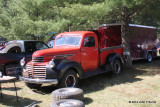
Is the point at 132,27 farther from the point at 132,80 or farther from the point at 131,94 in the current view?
the point at 131,94

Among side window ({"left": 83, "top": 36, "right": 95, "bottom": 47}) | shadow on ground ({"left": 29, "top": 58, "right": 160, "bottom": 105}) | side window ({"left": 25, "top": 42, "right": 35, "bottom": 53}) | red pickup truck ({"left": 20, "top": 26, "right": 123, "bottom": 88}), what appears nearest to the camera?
red pickup truck ({"left": 20, "top": 26, "right": 123, "bottom": 88})

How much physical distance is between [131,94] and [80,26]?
5.03 metres

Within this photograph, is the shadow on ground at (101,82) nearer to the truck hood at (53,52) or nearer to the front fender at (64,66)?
the front fender at (64,66)

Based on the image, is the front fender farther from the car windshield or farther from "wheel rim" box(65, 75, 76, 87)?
the car windshield

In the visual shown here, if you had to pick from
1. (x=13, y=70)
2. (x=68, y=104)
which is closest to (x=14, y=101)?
(x=68, y=104)

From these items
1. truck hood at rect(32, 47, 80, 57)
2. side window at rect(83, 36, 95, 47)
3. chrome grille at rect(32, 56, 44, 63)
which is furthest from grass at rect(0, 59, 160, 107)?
side window at rect(83, 36, 95, 47)

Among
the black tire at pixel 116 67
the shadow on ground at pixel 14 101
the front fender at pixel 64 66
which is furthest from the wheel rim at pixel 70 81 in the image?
the black tire at pixel 116 67

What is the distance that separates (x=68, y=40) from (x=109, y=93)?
8.33 ft

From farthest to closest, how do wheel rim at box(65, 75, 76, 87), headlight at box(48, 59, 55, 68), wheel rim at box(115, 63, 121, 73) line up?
1. wheel rim at box(115, 63, 121, 73)
2. wheel rim at box(65, 75, 76, 87)
3. headlight at box(48, 59, 55, 68)

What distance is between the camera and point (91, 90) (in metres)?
6.12

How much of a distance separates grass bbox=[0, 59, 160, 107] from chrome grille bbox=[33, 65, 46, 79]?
653 millimetres

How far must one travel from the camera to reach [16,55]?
7.66m

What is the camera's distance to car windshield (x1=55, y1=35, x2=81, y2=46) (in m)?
6.64

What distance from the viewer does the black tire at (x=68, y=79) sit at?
5.51 metres
